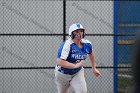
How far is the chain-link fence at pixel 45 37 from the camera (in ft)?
29.8

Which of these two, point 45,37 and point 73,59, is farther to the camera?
point 45,37

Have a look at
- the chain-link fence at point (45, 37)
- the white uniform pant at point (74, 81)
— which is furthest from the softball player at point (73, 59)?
the chain-link fence at point (45, 37)

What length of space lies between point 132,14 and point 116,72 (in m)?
1.26

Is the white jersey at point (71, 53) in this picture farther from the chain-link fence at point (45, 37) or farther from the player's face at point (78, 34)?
the chain-link fence at point (45, 37)

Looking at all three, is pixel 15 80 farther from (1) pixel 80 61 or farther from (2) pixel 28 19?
(1) pixel 80 61

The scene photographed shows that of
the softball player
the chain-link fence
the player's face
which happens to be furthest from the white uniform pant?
the chain-link fence

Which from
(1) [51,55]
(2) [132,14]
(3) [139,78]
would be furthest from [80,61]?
(3) [139,78]

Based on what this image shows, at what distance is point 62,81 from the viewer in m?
7.66

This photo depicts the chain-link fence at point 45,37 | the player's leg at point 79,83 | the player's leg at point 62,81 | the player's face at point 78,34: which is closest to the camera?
the player's face at point 78,34

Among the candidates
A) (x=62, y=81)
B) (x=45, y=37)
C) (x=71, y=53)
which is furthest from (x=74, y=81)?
(x=45, y=37)

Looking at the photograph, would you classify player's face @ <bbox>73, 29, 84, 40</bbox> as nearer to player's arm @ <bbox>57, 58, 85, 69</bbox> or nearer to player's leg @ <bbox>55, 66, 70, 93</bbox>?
player's arm @ <bbox>57, 58, 85, 69</bbox>

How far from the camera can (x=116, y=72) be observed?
9.42 m

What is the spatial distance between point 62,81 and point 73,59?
487 millimetres

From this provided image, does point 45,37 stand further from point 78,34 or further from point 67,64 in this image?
point 67,64
